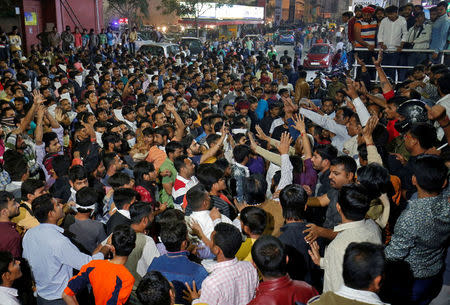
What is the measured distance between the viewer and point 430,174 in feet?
10.2

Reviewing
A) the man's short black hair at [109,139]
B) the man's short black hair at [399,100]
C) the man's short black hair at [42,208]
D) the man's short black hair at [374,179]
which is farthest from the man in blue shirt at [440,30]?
the man's short black hair at [42,208]

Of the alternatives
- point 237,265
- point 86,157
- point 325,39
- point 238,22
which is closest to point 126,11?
point 238,22

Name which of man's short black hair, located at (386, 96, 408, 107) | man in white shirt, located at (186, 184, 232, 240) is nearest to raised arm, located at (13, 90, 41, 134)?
man in white shirt, located at (186, 184, 232, 240)

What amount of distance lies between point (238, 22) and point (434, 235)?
4176 centimetres

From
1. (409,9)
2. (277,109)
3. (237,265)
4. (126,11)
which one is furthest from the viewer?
(126,11)

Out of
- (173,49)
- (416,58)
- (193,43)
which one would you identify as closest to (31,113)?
(416,58)

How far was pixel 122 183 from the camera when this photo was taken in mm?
4434

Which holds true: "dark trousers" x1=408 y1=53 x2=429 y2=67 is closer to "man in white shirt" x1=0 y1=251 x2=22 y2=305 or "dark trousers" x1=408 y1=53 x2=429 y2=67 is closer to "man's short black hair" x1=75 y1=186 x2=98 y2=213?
"man's short black hair" x1=75 y1=186 x2=98 y2=213

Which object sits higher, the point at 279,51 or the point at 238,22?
the point at 238,22

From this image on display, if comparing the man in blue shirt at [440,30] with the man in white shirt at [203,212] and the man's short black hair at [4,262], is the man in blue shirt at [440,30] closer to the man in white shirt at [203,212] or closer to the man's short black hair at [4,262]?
the man in white shirt at [203,212]

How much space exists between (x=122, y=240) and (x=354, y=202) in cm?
182

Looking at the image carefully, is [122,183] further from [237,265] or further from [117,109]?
[117,109]

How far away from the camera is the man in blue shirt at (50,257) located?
3.38m

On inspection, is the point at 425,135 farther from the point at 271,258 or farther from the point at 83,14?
the point at 83,14
